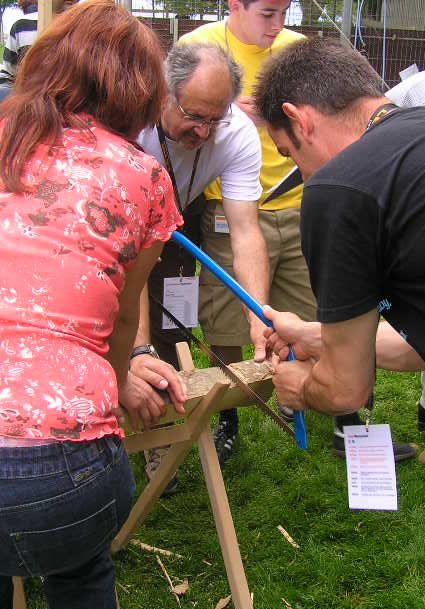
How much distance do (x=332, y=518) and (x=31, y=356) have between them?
210 cm

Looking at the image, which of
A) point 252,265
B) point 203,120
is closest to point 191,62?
point 203,120

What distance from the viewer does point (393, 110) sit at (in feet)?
5.53

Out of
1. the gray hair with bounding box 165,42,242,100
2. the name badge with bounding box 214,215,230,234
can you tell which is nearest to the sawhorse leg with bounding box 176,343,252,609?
the gray hair with bounding box 165,42,242,100

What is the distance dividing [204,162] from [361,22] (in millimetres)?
5311

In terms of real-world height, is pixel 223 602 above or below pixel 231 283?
below

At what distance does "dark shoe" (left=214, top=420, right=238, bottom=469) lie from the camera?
3510mm

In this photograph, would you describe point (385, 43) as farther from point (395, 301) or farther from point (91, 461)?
point (91, 461)

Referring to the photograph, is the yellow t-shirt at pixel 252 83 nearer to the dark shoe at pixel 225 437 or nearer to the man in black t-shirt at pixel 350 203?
the dark shoe at pixel 225 437

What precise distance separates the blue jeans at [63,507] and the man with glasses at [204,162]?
0.64 metres

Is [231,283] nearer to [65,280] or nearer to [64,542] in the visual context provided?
[65,280]

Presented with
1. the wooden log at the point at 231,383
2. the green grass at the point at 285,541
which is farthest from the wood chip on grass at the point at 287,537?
the wooden log at the point at 231,383

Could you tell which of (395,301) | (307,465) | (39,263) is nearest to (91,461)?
(39,263)

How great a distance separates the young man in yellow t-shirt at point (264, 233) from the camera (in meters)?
3.47

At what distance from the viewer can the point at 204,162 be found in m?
2.89
